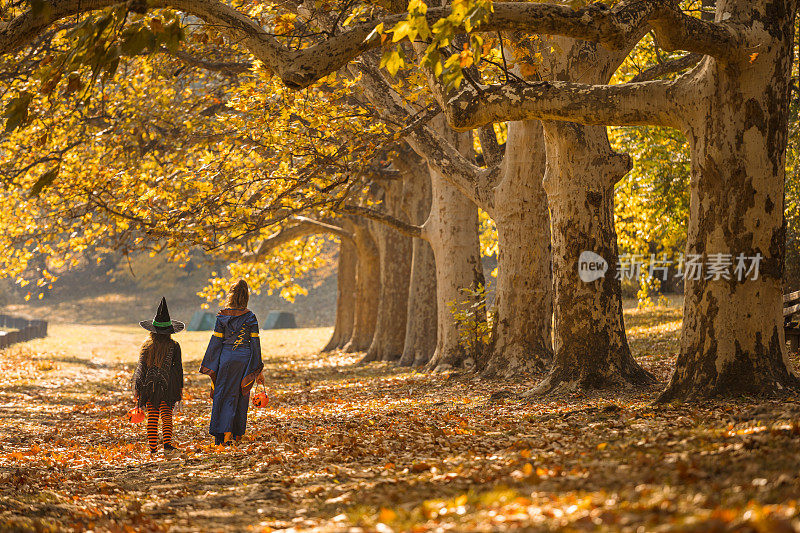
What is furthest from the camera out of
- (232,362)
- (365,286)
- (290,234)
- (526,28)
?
(365,286)

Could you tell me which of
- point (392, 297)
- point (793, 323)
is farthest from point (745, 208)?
point (392, 297)

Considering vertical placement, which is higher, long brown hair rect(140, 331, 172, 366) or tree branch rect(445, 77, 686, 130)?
tree branch rect(445, 77, 686, 130)

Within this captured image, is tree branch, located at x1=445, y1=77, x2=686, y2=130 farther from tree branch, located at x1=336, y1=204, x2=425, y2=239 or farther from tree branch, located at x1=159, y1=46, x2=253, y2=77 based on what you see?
tree branch, located at x1=159, y1=46, x2=253, y2=77

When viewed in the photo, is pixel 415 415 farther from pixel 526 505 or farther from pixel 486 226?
pixel 486 226

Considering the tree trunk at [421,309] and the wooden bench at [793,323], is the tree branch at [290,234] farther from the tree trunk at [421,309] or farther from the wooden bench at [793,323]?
the wooden bench at [793,323]

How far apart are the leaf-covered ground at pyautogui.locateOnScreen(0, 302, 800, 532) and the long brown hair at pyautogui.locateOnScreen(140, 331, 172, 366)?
1056 mm

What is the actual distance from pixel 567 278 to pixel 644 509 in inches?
249

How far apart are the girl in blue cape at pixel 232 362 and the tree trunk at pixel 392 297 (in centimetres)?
1279

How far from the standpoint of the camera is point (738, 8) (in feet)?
26.8

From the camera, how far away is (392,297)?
73.5 ft

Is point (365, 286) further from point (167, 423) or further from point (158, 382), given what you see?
point (158, 382)

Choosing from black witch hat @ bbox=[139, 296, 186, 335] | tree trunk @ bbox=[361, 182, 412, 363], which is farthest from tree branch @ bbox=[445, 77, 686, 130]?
tree trunk @ bbox=[361, 182, 412, 363]

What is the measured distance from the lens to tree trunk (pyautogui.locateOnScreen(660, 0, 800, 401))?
7.99 metres

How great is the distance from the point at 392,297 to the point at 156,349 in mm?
13238
